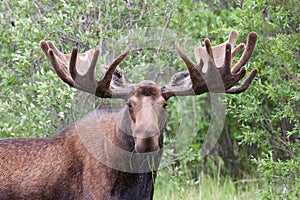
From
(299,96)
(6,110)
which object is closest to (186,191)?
(299,96)

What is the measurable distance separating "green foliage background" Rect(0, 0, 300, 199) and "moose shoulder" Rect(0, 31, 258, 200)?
54.9 inches

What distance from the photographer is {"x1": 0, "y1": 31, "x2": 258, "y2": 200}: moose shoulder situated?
21.4 feet

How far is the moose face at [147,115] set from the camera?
6.23 meters

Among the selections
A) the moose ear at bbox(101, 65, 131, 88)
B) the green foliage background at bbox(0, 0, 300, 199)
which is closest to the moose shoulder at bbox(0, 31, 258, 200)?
the moose ear at bbox(101, 65, 131, 88)

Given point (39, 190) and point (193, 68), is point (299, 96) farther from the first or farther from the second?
point (39, 190)

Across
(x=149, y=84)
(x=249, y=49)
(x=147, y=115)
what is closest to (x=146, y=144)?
(x=147, y=115)

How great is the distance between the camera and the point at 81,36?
8.58 m

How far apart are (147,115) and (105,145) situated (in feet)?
2.13

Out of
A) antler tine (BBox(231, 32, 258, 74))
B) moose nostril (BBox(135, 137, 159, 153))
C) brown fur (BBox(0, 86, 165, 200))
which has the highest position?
antler tine (BBox(231, 32, 258, 74))

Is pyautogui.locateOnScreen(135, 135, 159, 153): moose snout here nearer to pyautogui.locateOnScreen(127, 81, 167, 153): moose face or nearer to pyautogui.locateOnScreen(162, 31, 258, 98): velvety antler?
pyautogui.locateOnScreen(127, 81, 167, 153): moose face

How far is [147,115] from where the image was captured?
6289 millimetres

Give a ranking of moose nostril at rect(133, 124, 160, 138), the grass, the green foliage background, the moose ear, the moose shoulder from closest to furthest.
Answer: moose nostril at rect(133, 124, 160, 138), the moose shoulder, the moose ear, the green foliage background, the grass

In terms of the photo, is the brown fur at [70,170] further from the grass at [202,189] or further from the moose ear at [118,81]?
the grass at [202,189]

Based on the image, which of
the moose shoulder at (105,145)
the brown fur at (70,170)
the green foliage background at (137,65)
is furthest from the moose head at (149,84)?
the green foliage background at (137,65)
